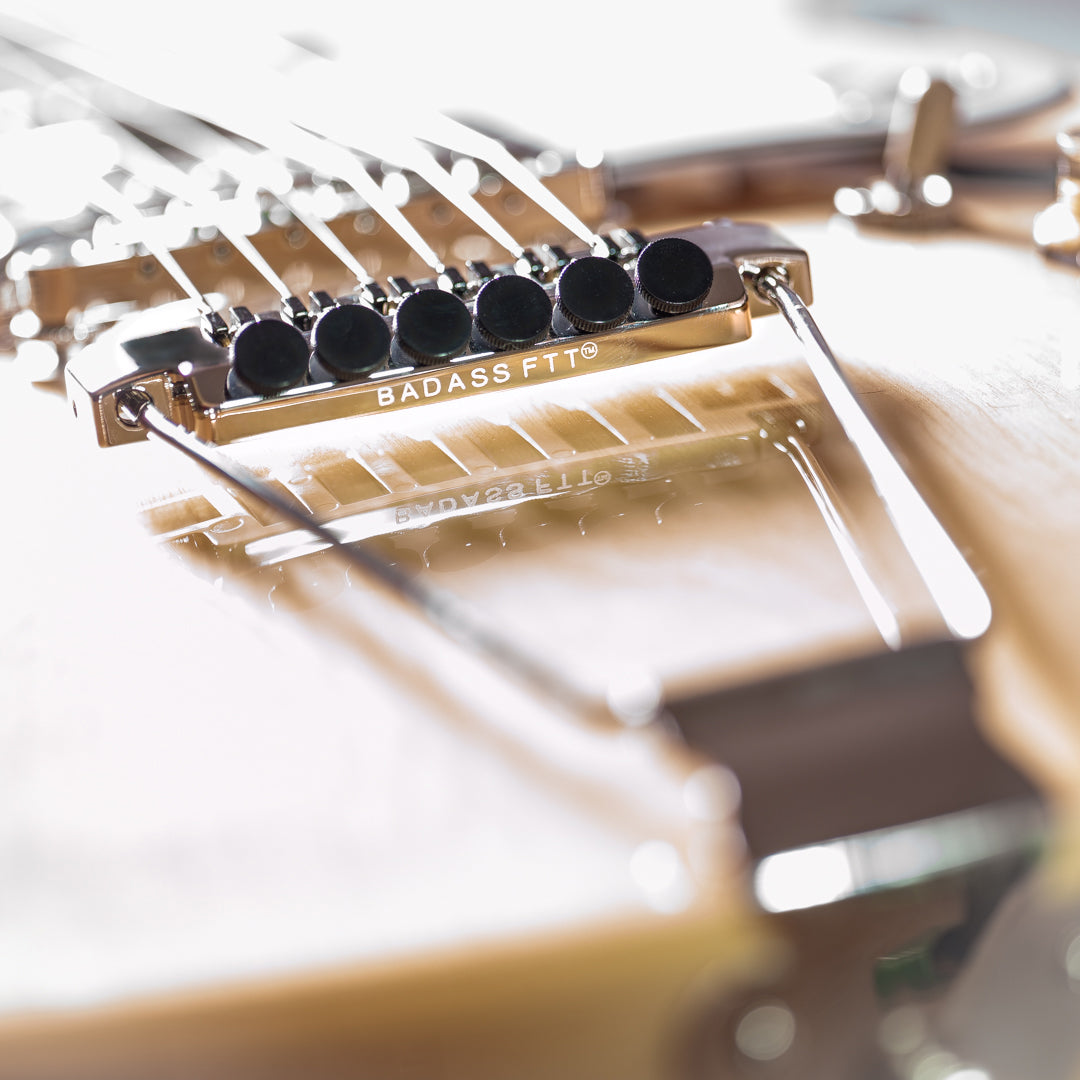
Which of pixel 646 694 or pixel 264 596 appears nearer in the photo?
pixel 646 694

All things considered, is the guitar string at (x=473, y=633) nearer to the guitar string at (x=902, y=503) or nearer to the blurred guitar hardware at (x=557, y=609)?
the blurred guitar hardware at (x=557, y=609)

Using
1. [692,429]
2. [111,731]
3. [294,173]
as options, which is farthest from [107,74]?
[111,731]

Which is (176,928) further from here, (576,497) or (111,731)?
(576,497)

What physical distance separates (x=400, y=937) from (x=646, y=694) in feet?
0.31

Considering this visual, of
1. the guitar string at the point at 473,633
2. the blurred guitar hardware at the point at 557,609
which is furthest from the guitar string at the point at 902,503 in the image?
the guitar string at the point at 473,633

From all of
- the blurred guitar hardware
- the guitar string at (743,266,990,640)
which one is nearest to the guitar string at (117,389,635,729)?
the blurred guitar hardware

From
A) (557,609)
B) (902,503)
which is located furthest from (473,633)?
(902,503)

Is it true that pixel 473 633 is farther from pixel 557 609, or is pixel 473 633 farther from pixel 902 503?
pixel 902 503

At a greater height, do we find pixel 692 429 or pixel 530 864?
pixel 692 429

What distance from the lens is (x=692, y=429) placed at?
60 cm

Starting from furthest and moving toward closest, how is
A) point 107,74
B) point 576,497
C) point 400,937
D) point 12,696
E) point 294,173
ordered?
point 107,74, point 294,173, point 576,497, point 12,696, point 400,937

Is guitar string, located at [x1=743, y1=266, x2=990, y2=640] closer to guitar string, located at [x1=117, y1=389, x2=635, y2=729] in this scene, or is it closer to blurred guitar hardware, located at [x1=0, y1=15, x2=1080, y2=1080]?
blurred guitar hardware, located at [x1=0, y1=15, x2=1080, y2=1080]

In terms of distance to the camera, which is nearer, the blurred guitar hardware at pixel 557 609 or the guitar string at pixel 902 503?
the blurred guitar hardware at pixel 557 609

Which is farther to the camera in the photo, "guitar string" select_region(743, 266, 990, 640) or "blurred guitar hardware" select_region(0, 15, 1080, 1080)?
"guitar string" select_region(743, 266, 990, 640)
